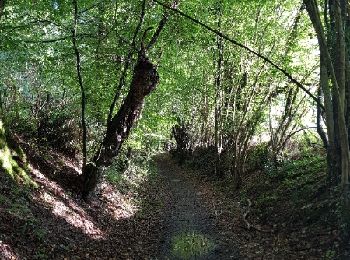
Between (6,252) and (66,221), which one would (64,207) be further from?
(6,252)

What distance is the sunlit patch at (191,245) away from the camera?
29.0ft

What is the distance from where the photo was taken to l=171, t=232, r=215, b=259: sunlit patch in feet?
29.0

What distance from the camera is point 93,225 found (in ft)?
31.1

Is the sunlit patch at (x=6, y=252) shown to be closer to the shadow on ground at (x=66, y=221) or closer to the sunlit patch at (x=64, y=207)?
the shadow on ground at (x=66, y=221)

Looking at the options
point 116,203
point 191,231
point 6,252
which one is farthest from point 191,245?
point 6,252

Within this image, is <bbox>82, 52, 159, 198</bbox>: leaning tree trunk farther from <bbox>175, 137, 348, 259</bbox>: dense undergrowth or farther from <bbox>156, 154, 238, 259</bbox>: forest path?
<bbox>175, 137, 348, 259</bbox>: dense undergrowth

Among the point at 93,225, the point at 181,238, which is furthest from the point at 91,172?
the point at 181,238

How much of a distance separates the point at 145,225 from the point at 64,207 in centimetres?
277

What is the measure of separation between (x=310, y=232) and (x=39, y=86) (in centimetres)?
889

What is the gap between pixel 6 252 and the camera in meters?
5.74

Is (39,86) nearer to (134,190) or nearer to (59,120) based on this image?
(59,120)

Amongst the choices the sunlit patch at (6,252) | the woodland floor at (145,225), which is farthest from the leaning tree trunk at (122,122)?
the sunlit patch at (6,252)

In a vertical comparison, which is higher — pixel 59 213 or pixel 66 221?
pixel 59 213

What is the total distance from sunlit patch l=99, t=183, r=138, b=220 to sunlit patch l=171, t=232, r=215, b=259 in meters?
2.05
